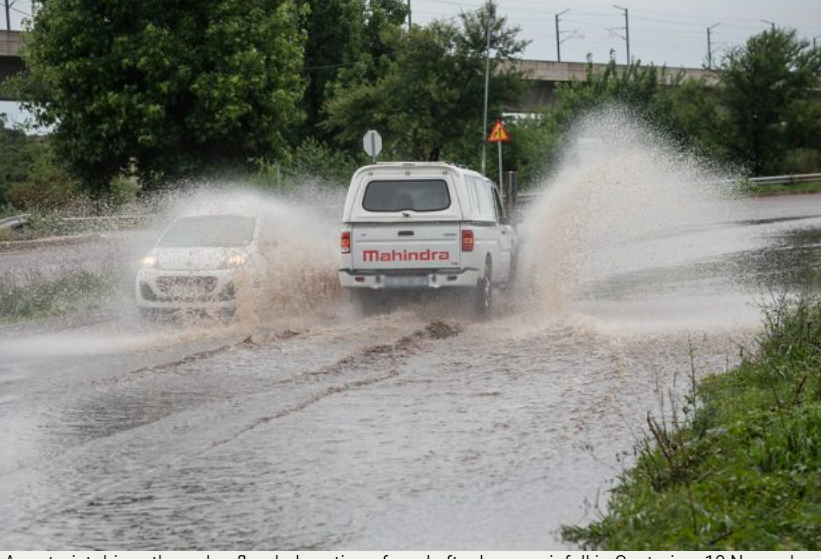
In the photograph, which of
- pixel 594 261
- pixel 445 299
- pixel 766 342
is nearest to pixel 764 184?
pixel 594 261

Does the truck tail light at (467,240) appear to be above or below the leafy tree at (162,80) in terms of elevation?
below

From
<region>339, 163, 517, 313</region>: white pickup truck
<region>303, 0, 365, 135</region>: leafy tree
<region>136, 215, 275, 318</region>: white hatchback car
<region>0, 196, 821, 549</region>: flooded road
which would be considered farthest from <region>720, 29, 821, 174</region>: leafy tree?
<region>136, 215, 275, 318</region>: white hatchback car

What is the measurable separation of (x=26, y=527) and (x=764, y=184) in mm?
44407

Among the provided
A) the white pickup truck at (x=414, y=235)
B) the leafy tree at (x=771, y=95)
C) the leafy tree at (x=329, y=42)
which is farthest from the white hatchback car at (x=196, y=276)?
the leafy tree at (x=329, y=42)

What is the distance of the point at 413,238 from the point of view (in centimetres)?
1622

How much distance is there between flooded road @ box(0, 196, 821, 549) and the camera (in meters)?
6.72

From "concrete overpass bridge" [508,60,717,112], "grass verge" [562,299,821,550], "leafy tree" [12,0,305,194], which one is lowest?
"grass verge" [562,299,821,550]

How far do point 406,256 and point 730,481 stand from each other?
986 cm

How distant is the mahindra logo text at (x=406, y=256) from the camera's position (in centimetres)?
1616

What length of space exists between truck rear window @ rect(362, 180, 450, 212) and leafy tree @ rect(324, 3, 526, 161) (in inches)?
1176

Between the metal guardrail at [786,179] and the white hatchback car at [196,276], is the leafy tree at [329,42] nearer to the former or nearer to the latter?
the metal guardrail at [786,179]

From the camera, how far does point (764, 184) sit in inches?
1890

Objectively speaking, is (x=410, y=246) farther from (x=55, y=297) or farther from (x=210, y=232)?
(x=55, y=297)

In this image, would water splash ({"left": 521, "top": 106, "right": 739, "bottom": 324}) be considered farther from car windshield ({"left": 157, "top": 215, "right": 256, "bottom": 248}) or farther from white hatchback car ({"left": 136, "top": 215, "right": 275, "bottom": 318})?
car windshield ({"left": 157, "top": 215, "right": 256, "bottom": 248})
